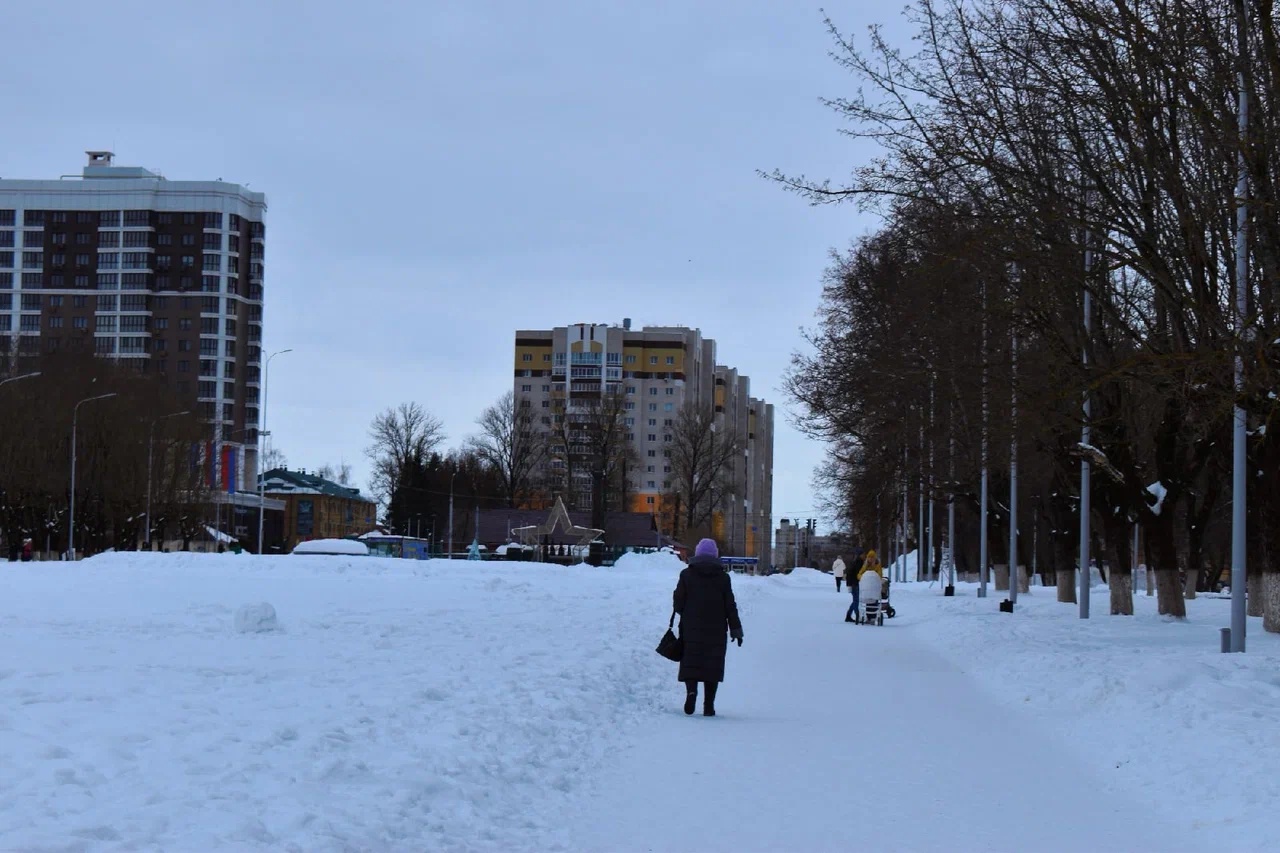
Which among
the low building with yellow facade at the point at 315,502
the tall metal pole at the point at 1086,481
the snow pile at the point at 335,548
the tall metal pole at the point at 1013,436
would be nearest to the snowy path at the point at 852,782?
the tall metal pole at the point at 1013,436

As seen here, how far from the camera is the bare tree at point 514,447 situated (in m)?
104

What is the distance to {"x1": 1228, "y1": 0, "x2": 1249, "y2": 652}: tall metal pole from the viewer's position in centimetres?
1736

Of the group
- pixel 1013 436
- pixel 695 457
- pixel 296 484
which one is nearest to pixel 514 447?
pixel 695 457

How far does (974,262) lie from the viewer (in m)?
21.5

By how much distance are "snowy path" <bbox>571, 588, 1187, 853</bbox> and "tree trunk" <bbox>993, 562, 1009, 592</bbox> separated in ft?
125

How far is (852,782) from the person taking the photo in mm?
10773

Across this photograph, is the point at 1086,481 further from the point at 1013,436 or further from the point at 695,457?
the point at 695,457

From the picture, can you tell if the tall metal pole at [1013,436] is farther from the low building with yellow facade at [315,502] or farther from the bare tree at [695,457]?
the low building with yellow facade at [315,502]

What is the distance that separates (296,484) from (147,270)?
25.0 meters

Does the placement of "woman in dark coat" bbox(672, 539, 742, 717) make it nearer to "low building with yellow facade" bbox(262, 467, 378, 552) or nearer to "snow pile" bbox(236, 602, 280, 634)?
"snow pile" bbox(236, 602, 280, 634)

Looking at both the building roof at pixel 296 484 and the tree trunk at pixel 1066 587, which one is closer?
the tree trunk at pixel 1066 587

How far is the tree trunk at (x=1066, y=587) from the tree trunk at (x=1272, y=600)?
54.3 feet

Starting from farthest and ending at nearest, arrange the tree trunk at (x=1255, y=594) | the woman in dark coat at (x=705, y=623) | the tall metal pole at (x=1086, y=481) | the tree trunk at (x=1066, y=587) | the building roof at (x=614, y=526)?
1. the building roof at (x=614, y=526)
2. the tree trunk at (x=1066, y=587)
3. the tree trunk at (x=1255, y=594)
4. the tall metal pole at (x=1086, y=481)
5. the woman in dark coat at (x=705, y=623)

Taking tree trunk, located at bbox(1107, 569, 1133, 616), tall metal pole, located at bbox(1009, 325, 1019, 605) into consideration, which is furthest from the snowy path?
tree trunk, located at bbox(1107, 569, 1133, 616)
